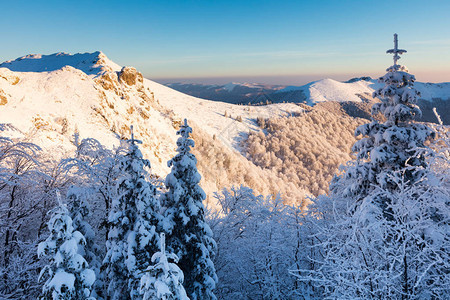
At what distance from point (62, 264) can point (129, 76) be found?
5745 centimetres

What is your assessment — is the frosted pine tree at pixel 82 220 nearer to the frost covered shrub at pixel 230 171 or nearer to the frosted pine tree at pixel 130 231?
the frosted pine tree at pixel 130 231

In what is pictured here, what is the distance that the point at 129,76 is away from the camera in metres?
56.5

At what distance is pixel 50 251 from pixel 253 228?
45.2ft

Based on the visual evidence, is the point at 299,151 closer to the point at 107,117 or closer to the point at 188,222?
the point at 107,117

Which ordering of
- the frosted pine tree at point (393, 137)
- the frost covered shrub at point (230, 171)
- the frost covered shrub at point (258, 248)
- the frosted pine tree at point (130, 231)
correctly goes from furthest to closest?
1. the frost covered shrub at point (230, 171)
2. the frost covered shrub at point (258, 248)
3. the frosted pine tree at point (393, 137)
4. the frosted pine tree at point (130, 231)

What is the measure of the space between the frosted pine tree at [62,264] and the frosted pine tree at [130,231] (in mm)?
3241

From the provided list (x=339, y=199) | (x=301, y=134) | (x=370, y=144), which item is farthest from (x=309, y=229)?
(x=301, y=134)

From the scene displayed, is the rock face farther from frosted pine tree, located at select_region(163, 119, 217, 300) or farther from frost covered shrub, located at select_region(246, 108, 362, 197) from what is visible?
frosted pine tree, located at select_region(163, 119, 217, 300)

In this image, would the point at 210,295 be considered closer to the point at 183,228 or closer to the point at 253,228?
the point at 183,228

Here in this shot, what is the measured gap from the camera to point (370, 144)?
12227 mm

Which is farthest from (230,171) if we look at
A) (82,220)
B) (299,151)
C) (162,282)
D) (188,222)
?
(162,282)

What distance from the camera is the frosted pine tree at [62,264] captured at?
488 centimetres

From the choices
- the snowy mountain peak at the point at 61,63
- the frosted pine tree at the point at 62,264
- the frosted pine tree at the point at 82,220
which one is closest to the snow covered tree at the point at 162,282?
the frosted pine tree at the point at 62,264

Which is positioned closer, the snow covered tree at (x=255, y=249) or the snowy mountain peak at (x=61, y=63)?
the snow covered tree at (x=255, y=249)
